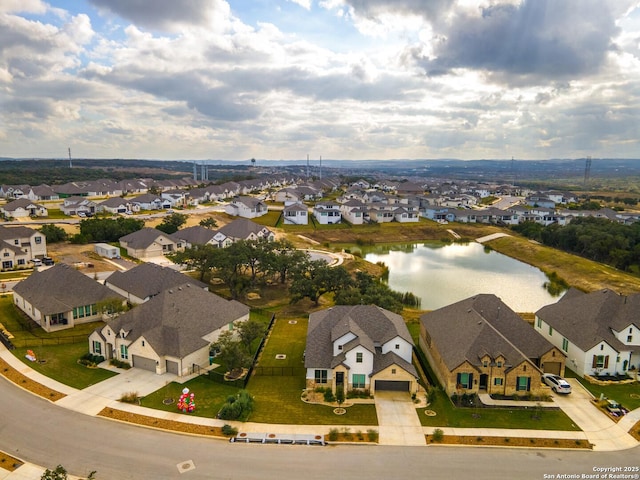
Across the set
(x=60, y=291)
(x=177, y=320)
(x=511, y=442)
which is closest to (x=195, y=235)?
(x=60, y=291)

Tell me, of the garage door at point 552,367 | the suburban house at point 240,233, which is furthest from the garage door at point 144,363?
the suburban house at point 240,233

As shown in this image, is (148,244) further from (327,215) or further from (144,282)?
(327,215)

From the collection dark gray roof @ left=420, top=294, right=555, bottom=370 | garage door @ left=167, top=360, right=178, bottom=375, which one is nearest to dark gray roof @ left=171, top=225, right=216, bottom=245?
garage door @ left=167, top=360, right=178, bottom=375

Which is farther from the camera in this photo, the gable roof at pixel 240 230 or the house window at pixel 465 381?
the gable roof at pixel 240 230

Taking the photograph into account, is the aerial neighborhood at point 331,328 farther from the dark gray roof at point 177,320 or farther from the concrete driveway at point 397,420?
the concrete driveway at point 397,420

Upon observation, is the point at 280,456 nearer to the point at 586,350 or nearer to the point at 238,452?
the point at 238,452
